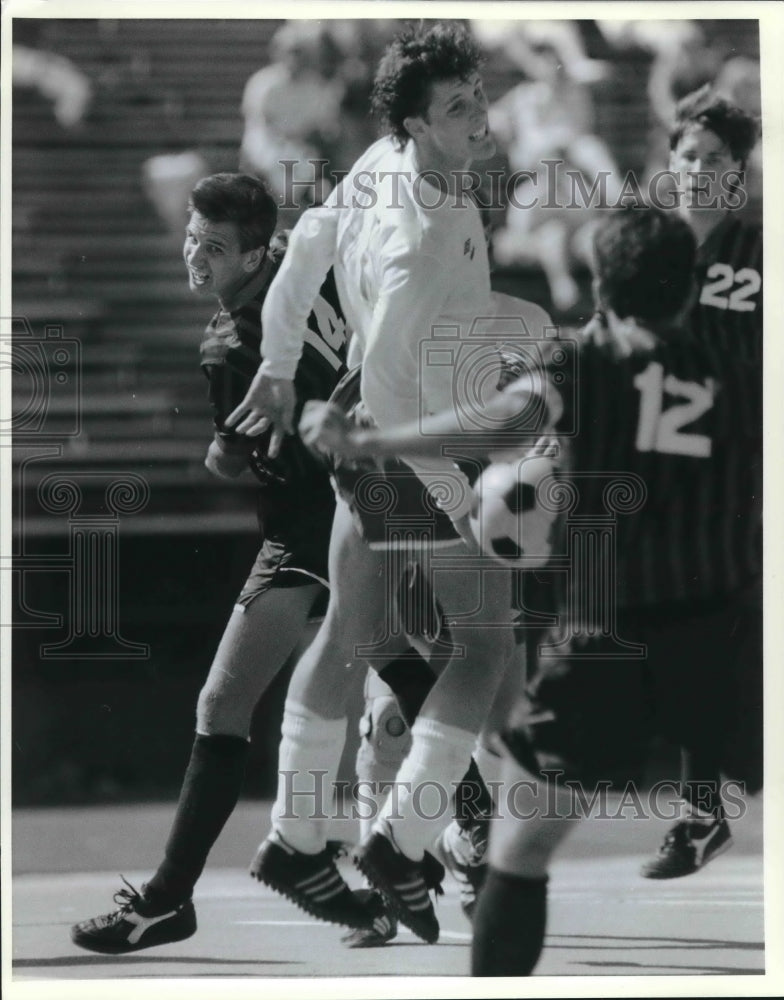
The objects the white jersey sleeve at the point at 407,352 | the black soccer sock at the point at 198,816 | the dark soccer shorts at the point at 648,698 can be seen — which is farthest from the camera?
the black soccer sock at the point at 198,816

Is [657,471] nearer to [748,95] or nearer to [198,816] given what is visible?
[748,95]

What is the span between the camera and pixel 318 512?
11.8 ft

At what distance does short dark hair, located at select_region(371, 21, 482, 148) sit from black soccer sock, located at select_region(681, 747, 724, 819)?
1.67 meters

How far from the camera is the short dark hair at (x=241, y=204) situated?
3564 mm

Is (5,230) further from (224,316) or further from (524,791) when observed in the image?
(524,791)

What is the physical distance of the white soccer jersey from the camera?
3.50 metres

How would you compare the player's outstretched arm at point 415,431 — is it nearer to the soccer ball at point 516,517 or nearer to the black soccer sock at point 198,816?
the soccer ball at point 516,517

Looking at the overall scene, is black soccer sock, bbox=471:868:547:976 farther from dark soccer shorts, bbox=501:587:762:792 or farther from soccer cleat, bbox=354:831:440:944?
dark soccer shorts, bbox=501:587:762:792

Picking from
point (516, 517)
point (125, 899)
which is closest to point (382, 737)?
point (516, 517)

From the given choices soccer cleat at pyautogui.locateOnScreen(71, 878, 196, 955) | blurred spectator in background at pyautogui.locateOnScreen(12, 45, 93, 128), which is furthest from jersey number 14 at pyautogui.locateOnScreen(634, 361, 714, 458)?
soccer cleat at pyautogui.locateOnScreen(71, 878, 196, 955)

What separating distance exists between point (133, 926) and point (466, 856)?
83 centimetres

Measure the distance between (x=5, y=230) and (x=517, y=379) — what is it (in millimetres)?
1294

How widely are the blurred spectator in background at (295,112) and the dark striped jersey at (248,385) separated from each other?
0.22m

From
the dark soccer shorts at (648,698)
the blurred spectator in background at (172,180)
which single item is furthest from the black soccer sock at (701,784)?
the blurred spectator in background at (172,180)
